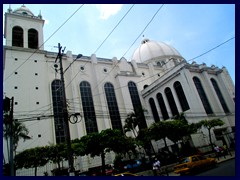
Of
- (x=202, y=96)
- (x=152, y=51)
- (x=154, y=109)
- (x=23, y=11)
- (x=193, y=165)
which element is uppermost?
(x=23, y=11)

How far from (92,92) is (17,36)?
1527 cm

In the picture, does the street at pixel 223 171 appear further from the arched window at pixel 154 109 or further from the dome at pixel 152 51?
the dome at pixel 152 51

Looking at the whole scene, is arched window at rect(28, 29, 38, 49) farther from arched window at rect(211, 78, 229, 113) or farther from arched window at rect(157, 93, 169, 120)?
arched window at rect(211, 78, 229, 113)

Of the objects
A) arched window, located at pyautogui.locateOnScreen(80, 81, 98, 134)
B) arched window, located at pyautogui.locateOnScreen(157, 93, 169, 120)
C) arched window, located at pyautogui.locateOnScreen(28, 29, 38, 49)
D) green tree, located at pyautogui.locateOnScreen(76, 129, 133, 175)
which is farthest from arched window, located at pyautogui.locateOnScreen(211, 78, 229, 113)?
arched window, located at pyautogui.locateOnScreen(28, 29, 38, 49)

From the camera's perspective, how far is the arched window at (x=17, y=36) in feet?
107

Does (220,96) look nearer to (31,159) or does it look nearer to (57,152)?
(57,152)

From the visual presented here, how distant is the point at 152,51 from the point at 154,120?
21891mm

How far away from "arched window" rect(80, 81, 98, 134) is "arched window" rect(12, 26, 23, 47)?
40.5ft

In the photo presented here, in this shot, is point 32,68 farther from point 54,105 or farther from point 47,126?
point 47,126

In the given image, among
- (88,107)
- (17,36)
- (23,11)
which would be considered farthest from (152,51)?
(17,36)

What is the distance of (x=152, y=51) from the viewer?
4938 centimetres

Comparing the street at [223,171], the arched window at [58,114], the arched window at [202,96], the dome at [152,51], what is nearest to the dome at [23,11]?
the arched window at [58,114]

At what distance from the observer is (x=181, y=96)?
28.1 metres

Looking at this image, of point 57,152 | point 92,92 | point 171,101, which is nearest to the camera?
point 57,152
